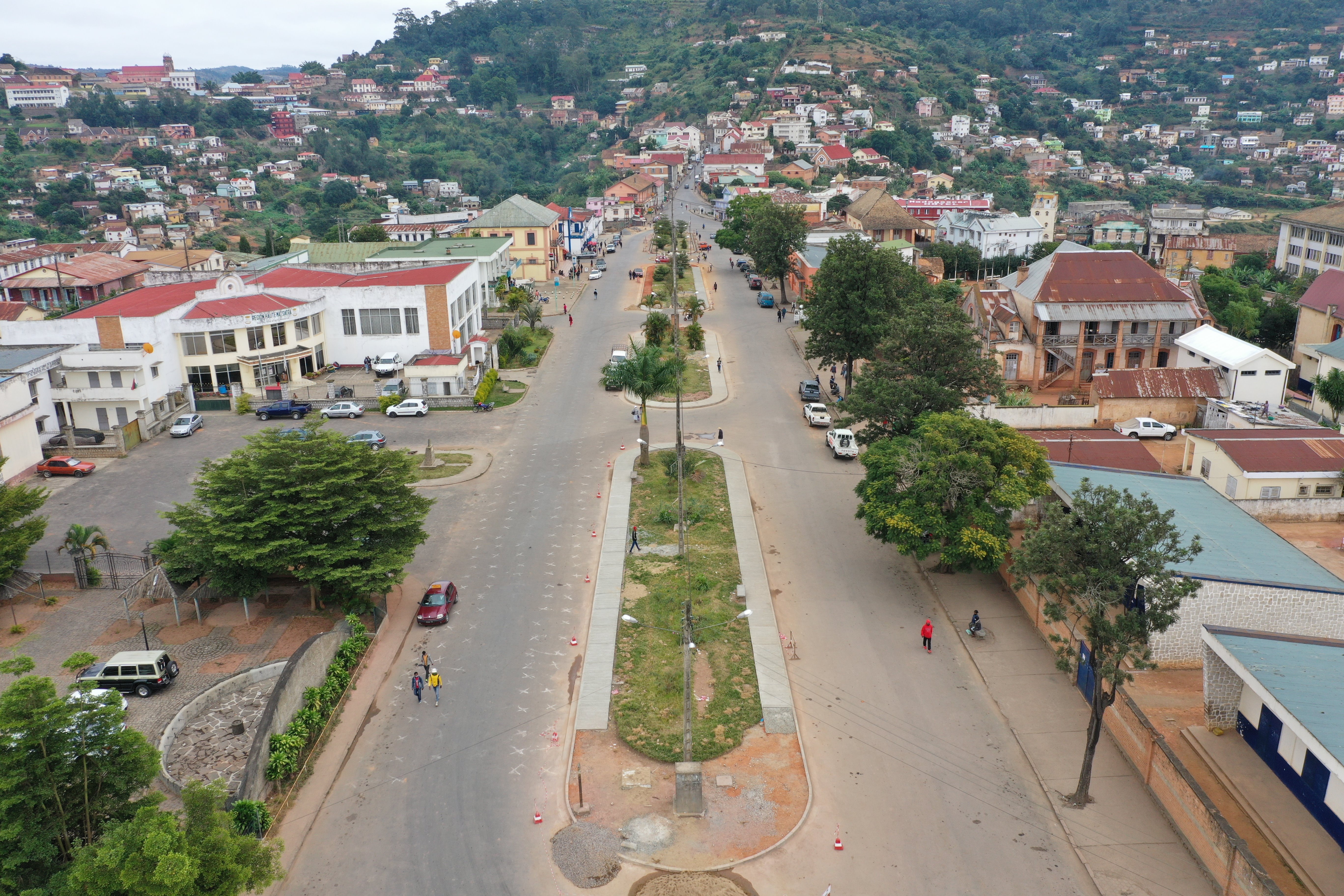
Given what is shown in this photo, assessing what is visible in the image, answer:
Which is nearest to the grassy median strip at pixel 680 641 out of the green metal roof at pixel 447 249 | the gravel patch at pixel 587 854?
the gravel patch at pixel 587 854

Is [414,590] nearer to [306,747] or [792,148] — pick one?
[306,747]

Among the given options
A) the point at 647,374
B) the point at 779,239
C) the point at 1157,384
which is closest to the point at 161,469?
the point at 647,374

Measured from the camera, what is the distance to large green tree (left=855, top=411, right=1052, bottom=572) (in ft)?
103

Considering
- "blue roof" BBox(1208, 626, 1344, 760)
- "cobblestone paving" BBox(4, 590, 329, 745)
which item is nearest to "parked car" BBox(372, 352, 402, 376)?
"cobblestone paving" BBox(4, 590, 329, 745)

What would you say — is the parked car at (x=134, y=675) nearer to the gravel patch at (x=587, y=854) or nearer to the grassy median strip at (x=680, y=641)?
the grassy median strip at (x=680, y=641)

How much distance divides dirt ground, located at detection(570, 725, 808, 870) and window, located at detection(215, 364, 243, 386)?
41494 mm

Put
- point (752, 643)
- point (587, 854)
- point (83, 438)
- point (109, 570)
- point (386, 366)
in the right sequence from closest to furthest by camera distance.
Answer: point (587, 854) → point (752, 643) → point (109, 570) → point (83, 438) → point (386, 366)

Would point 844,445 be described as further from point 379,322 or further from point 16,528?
point 16,528

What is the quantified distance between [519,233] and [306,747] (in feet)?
254

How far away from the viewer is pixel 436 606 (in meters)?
31.9

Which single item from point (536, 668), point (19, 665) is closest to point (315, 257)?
point (536, 668)

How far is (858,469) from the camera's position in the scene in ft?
151

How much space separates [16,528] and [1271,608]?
40.3 metres

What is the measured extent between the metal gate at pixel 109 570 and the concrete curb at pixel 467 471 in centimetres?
1070
